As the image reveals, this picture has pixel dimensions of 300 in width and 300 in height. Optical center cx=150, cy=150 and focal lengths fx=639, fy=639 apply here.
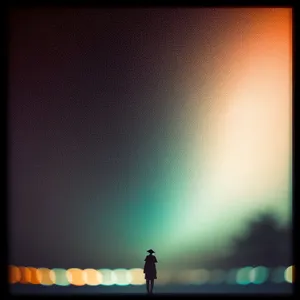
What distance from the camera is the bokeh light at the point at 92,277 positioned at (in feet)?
18.4

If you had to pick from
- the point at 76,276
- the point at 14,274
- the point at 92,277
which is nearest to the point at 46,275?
the point at 76,276

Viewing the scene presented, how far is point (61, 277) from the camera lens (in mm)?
5656

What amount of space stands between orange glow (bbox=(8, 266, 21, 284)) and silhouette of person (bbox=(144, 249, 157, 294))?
45.4 inches

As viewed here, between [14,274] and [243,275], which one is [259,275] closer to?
[243,275]

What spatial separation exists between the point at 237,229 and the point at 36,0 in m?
2.71

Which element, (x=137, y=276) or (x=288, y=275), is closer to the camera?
(x=288, y=275)

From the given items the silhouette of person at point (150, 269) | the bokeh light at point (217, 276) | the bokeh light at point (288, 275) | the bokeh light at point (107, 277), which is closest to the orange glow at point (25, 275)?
the bokeh light at point (107, 277)

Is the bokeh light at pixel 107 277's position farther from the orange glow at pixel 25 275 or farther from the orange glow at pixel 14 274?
the orange glow at pixel 14 274

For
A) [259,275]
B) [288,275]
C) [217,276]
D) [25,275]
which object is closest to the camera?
[288,275]

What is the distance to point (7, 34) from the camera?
4.43m

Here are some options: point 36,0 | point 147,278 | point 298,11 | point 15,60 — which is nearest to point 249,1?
point 298,11

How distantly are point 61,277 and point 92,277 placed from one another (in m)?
0.27

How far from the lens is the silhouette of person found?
5.63 meters

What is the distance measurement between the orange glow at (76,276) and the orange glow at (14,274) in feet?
1.95
